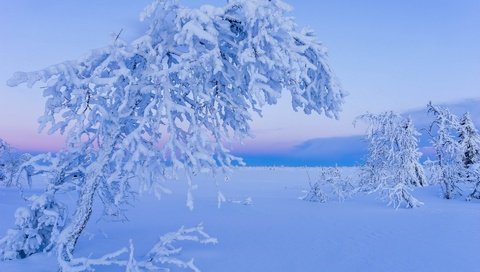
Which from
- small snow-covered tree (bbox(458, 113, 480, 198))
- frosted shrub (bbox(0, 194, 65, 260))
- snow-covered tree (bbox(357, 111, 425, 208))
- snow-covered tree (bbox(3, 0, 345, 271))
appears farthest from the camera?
small snow-covered tree (bbox(458, 113, 480, 198))

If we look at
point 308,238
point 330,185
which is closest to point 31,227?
point 308,238

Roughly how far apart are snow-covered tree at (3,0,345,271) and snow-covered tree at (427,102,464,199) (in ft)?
45.8

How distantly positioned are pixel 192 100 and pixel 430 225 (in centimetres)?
773

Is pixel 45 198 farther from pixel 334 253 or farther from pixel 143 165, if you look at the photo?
pixel 334 253

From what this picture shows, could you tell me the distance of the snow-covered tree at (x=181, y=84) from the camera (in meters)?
5.27

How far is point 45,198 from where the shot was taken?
22.2ft

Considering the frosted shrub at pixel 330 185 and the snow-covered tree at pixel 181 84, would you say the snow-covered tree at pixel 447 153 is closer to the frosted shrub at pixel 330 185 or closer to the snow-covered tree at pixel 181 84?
the frosted shrub at pixel 330 185

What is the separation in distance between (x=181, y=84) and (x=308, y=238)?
4958 millimetres

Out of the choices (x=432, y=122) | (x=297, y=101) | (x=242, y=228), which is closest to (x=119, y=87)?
(x=297, y=101)

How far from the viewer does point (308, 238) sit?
29.1 feet

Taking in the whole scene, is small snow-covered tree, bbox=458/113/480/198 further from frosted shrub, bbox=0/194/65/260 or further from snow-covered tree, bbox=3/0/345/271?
frosted shrub, bbox=0/194/65/260

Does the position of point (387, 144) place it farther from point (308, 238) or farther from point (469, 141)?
point (308, 238)

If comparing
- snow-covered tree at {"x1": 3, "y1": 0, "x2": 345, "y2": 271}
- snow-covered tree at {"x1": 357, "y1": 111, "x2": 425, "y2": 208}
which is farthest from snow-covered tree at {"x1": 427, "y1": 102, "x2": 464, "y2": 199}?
snow-covered tree at {"x1": 3, "y1": 0, "x2": 345, "y2": 271}

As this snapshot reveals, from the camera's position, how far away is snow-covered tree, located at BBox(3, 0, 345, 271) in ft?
17.3
